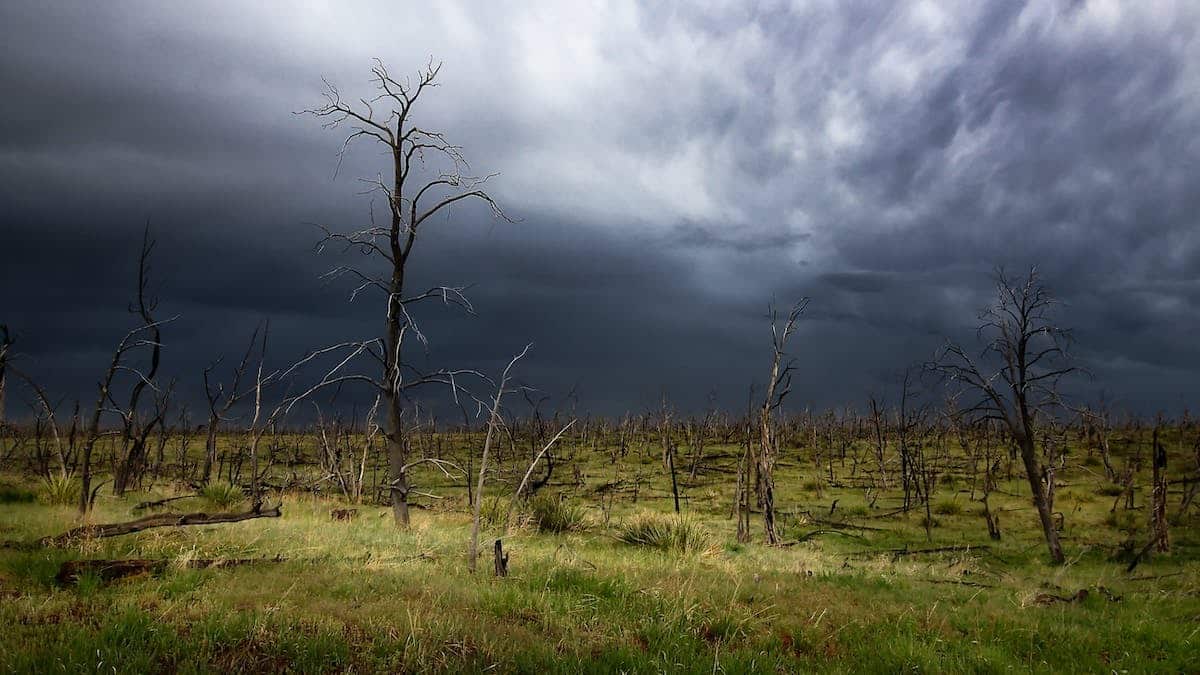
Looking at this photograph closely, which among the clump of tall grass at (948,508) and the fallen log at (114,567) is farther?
the clump of tall grass at (948,508)

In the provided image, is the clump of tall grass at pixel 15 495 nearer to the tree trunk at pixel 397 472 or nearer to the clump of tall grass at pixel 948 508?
the tree trunk at pixel 397 472

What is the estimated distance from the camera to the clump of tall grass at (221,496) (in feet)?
52.6

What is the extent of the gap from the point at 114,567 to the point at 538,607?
183 inches

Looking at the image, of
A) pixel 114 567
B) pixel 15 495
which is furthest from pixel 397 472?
pixel 114 567

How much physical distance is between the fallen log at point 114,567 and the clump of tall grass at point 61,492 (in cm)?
841

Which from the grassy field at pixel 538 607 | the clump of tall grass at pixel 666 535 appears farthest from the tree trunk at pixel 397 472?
the clump of tall grass at pixel 666 535

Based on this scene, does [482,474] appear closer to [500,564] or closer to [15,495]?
[500,564]

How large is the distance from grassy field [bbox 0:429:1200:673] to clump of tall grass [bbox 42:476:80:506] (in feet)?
1.12

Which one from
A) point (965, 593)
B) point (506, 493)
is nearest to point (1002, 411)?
point (965, 593)

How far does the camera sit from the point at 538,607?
8.16 m

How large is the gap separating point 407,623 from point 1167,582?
15446mm

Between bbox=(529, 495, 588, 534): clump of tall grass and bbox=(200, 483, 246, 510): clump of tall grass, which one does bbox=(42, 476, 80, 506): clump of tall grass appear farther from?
bbox=(529, 495, 588, 534): clump of tall grass

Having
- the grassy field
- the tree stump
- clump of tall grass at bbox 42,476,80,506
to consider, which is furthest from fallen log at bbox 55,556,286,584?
clump of tall grass at bbox 42,476,80,506

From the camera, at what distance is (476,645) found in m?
→ 6.47
